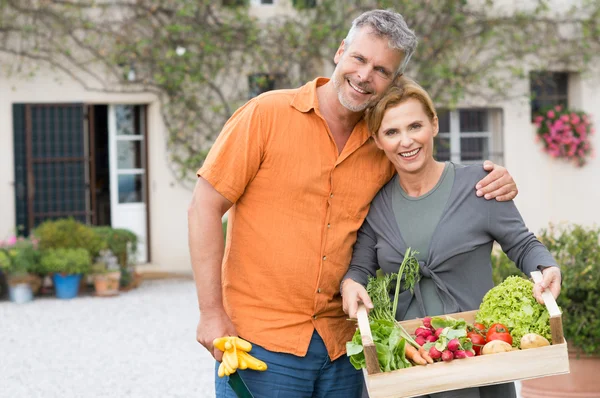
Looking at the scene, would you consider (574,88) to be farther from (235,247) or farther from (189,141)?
(235,247)

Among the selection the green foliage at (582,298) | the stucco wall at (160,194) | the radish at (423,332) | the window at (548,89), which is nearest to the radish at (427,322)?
the radish at (423,332)

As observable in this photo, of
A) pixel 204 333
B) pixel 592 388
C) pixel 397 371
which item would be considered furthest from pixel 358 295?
pixel 592 388

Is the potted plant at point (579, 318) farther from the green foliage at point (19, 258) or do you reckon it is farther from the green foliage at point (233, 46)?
the green foliage at point (233, 46)

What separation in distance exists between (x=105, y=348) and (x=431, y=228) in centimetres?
519

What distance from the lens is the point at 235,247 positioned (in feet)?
9.41

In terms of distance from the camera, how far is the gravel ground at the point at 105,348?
6191 millimetres

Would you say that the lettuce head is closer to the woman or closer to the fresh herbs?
the woman

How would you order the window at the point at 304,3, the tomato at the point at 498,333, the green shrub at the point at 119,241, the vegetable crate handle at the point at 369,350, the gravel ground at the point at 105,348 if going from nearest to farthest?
the vegetable crate handle at the point at 369,350 → the tomato at the point at 498,333 → the gravel ground at the point at 105,348 → the green shrub at the point at 119,241 → the window at the point at 304,3

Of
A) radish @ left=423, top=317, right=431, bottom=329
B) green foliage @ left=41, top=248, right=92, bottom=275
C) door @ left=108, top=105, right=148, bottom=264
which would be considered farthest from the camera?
door @ left=108, top=105, right=148, bottom=264

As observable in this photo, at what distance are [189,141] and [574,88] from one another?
5.76 m

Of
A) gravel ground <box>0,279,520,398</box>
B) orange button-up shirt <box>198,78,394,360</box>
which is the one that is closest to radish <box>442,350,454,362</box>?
orange button-up shirt <box>198,78,394,360</box>

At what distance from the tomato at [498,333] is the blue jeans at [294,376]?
528 mm

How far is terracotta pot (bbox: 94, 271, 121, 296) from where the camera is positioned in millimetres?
10078

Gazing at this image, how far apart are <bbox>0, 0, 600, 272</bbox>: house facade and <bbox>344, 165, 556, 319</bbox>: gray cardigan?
8677mm
